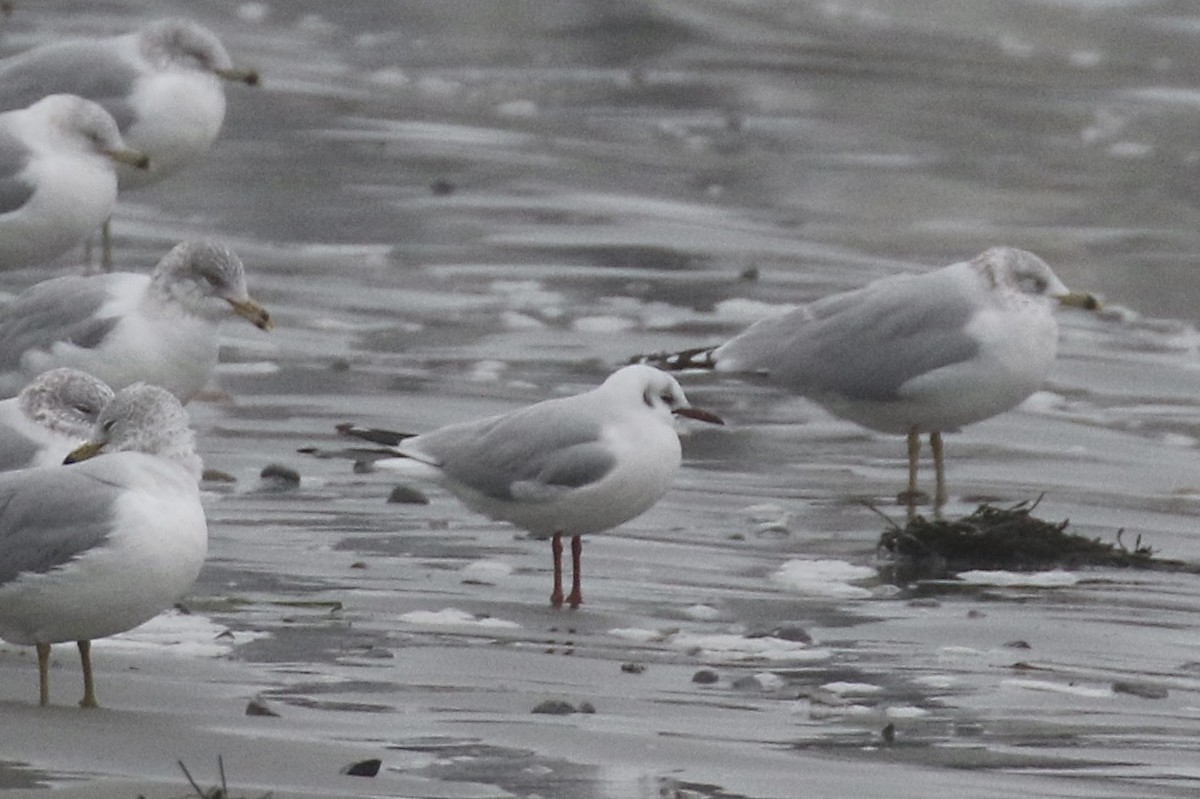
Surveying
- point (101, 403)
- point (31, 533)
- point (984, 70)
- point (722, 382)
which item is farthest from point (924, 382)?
point (984, 70)

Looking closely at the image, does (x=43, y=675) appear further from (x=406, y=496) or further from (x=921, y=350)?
(x=921, y=350)

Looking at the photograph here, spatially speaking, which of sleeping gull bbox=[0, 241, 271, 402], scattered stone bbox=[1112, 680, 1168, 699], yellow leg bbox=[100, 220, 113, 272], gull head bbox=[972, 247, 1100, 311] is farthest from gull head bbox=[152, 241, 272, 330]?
scattered stone bbox=[1112, 680, 1168, 699]

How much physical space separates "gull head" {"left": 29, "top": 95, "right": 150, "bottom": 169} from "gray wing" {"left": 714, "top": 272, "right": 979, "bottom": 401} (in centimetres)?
272

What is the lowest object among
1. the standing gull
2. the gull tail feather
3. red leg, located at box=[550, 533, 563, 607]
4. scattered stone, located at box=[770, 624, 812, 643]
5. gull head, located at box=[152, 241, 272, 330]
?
scattered stone, located at box=[770, 624, 812, 643]

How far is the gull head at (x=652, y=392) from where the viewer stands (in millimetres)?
7637

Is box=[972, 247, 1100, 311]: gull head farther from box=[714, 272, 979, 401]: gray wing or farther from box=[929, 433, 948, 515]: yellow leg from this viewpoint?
box=[929, 433, 948, 515]: yellow leg

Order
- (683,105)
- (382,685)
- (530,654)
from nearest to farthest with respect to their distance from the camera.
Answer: (382,685), (530,654), (683,105)

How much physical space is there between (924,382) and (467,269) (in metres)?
3.82

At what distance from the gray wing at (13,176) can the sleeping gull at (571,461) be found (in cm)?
322

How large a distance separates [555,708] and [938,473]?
10.4 feet

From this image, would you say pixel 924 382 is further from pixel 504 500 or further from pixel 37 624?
pixel 37 624

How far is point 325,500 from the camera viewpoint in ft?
27.6

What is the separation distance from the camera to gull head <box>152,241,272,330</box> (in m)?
8.52

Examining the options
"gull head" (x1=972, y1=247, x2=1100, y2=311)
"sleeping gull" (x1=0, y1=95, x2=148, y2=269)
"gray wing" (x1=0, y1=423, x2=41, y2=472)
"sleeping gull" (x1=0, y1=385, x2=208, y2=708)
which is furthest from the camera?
"sleeping gull" (x1=0, y1=95, x2=148, y2=269)
